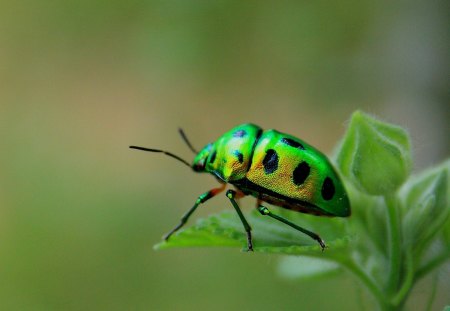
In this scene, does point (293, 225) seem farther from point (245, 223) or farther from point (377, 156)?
point (377, 156)

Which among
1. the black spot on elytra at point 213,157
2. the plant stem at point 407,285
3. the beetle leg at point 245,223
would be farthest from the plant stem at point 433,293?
the black spot on elytra at point 213,157

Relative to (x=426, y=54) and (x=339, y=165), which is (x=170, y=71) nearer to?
(x=426, y=54)

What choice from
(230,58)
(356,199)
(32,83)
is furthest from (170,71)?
(356,199)

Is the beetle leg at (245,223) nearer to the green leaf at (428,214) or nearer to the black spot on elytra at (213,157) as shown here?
the black spot on elytra at (213,157)

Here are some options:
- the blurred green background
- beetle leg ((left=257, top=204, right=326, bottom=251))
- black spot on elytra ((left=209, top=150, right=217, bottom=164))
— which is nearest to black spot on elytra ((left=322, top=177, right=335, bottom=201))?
beetle leg ((left=257, top=204, right=326, bottom=251))

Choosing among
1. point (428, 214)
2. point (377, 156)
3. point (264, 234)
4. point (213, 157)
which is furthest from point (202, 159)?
point (428, 214)

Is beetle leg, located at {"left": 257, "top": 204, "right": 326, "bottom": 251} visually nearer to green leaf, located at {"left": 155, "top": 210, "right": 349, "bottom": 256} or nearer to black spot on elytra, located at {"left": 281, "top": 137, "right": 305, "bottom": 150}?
green leaf, located at {"left": 155, "top": 210, "right": 349, "bottom": 256}
